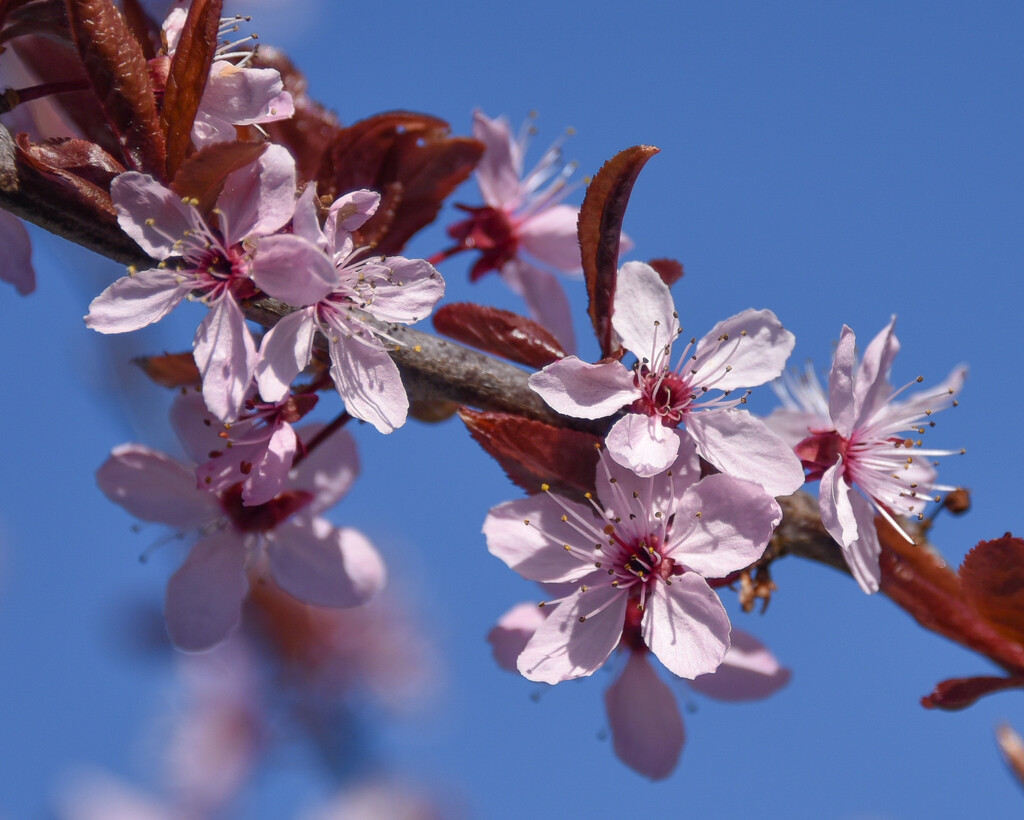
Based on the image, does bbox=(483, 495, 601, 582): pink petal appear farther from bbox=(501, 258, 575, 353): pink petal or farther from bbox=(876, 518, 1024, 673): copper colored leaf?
bbox=(501, 258, 575, 353): pink petal

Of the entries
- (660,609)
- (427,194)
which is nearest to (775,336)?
(660,609)

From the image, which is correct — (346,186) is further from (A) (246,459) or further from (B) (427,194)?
(A) (246,459)

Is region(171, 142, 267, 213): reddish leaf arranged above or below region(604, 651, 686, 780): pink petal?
above

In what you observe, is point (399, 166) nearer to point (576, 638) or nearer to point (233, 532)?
point (233, 532)

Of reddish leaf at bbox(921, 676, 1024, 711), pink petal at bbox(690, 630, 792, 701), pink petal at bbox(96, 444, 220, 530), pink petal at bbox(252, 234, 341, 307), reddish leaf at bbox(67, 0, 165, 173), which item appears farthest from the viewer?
pink petal at bbox(690, 630, 792, 701)

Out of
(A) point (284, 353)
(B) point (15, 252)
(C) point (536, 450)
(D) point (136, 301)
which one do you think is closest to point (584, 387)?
(C) point (536, 450)

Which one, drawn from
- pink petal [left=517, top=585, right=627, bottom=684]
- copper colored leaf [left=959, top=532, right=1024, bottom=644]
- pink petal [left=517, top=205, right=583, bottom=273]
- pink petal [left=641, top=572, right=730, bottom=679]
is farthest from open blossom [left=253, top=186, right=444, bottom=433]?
copper colored leaf [left=959, top=532, right=1024, bottom=644]
